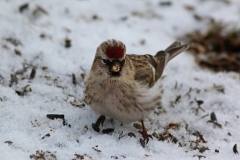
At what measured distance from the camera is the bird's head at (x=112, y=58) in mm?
3172

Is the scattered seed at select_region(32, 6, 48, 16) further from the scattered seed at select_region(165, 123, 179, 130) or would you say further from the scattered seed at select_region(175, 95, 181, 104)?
the scattered seed at select_region(165, 123, 179, 130)

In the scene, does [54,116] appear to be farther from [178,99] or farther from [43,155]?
[178,99]

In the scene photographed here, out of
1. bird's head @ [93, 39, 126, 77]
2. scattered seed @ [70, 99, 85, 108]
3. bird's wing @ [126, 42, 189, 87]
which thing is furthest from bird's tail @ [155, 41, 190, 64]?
bird's head @ [93, 39, 126, 77]

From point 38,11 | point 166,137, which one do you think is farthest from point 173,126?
point 38,11

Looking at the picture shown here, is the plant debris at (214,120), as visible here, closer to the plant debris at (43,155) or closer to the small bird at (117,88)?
the small bird at (117,88)

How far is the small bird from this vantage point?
320cm

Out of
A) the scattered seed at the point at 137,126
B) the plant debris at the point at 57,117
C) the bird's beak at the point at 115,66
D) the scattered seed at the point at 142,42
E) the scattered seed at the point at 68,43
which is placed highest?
the scattered seed at the point at 142,42

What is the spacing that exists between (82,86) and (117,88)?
2.87 ft

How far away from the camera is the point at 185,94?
425 cm

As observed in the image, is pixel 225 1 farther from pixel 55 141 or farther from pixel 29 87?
pixel 55 141

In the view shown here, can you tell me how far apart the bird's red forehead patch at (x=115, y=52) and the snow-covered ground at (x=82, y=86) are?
61 cm

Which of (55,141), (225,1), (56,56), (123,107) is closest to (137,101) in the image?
(123,107)

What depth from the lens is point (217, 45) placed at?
5250 mm

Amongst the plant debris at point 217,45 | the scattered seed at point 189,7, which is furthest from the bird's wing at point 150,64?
the scattered seed at point 189,7
